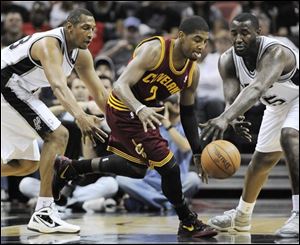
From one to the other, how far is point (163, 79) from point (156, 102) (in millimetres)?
350

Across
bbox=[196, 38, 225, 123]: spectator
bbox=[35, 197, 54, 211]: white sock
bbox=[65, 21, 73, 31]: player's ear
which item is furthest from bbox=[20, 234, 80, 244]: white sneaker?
bbox=[196, 38, 225, 123]: spectator

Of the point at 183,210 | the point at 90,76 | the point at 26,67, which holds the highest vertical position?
the point at 26,67

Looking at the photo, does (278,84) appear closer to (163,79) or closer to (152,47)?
(163,79)

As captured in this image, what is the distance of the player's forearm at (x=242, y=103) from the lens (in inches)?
261

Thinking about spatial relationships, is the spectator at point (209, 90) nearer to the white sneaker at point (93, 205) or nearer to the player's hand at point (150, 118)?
the white sneaker at point (93, 205)

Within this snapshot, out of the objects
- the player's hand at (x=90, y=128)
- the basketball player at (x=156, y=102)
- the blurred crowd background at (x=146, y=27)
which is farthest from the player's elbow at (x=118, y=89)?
the blurred crowd background at (x=146, y=27)

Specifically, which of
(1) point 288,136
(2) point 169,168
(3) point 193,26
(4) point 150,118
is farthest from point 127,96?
(1) point 288,136

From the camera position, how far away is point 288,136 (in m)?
7.14

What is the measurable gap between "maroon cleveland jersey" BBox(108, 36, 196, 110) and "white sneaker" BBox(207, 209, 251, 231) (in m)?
1.31

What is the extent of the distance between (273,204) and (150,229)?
378 cm

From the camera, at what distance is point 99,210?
35.2 ft

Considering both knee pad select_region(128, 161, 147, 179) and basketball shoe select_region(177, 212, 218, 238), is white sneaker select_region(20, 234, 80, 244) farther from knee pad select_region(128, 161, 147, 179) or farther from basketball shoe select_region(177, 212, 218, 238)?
basketball shoe select_region(177, 212, 218, 238)

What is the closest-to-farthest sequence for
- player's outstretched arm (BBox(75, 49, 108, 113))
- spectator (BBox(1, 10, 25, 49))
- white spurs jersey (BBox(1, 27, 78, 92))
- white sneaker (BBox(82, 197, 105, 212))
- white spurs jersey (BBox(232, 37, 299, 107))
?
white spurs jersey (BBox(232, 37, 299, 107)), white spurs jersey (BBox(1, 27, 78, 92)), player's outstretched arm (BBox(75, 49, 108, 113)), white sneaker (BBox(82, 197, 105, 212)), spectator (BBox(1, 10, 25, 49))

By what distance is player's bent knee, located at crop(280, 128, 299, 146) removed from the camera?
7121mm
